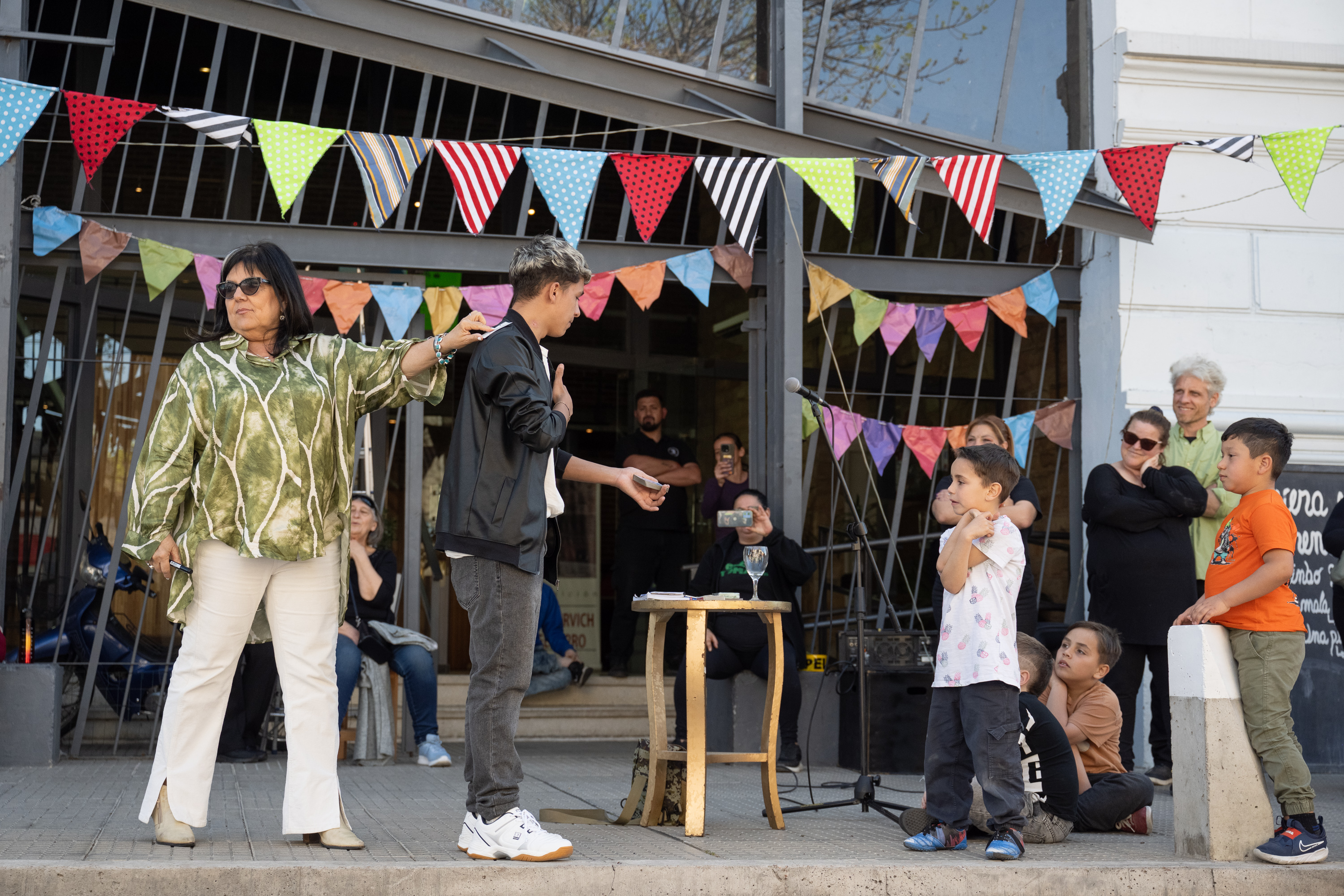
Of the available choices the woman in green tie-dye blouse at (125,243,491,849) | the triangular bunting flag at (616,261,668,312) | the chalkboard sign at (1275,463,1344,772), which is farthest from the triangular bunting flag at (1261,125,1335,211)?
the woman in green tie-dye blouse at (125,243,491,849)

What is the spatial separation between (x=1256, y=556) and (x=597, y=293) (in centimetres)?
394

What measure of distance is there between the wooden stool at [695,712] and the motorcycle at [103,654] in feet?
11.0

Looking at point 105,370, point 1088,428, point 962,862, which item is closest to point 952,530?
point 962,862

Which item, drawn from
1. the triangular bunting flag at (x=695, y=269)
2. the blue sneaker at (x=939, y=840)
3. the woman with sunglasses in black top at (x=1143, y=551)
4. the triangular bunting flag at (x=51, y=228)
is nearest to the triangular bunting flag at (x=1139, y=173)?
the woman with sunglasses in black top at (x=1143, y=551)

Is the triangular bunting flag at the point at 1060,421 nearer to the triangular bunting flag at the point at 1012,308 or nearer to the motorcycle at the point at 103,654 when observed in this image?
the triangular bunting flag at the point at 1012,308

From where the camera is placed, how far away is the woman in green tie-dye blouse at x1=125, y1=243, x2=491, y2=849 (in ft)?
13.3

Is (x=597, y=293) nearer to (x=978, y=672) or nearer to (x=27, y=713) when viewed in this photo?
(x=27, y=713)

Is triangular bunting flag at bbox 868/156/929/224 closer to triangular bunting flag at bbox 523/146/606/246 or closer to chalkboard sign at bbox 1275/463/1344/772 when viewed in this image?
triangular bunting flag at bbox 523/146/606/246

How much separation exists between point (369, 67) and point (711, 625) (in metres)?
5.75

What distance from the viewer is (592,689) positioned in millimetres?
9102

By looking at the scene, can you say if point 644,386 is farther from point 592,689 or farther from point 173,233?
point 173,233

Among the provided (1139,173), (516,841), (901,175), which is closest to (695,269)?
(901,175)

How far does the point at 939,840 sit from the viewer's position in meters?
4.41

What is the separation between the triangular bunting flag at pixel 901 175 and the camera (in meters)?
6.71
